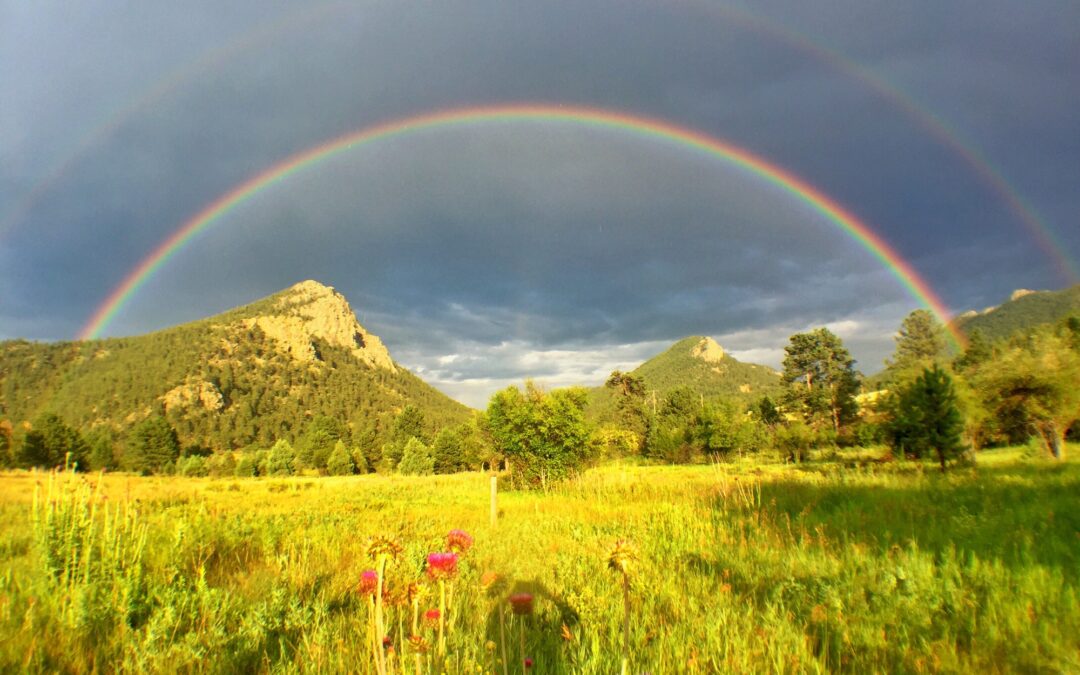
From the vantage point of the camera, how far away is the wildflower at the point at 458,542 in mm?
2414

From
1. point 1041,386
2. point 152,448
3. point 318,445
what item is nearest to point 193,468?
point 152,448

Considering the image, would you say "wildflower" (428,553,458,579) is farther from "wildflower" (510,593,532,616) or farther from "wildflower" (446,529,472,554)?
"wildflower" (510,593,532,616)

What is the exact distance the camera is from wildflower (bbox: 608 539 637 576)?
6.12 feet

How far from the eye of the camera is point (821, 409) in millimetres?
66188

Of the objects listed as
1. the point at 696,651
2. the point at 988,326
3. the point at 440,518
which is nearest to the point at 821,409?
the point at 440,518

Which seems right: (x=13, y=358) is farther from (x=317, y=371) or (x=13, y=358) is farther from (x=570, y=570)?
(x=570, y=570)

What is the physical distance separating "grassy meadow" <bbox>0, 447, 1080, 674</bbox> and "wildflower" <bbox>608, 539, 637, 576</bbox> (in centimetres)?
3

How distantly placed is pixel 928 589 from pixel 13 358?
716 ft

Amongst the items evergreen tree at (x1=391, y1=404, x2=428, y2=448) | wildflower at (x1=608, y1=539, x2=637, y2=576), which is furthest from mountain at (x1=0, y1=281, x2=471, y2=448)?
wildflower at (x1=608, y1=539, x2=637, y2=576)

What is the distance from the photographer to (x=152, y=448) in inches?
2840

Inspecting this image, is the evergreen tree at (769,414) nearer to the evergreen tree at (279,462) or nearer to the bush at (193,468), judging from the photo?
the evergreen tree at (279,462)

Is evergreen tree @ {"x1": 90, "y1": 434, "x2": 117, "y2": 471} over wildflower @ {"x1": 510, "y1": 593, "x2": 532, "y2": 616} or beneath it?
beneath

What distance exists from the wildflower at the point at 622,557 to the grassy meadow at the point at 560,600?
3cm

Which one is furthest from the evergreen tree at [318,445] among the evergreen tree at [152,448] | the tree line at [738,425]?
the evergreen tree at [152,448]
